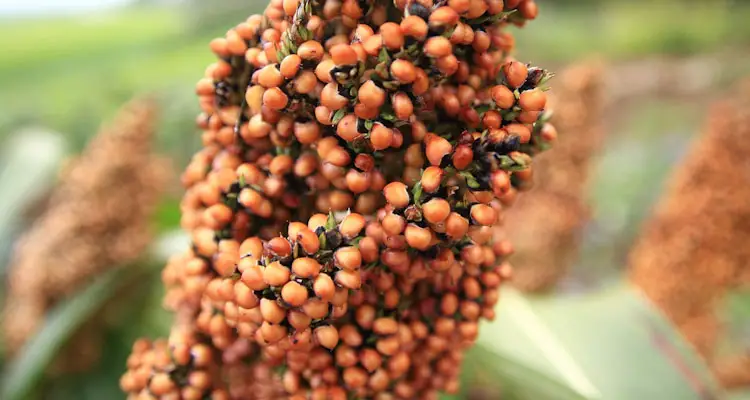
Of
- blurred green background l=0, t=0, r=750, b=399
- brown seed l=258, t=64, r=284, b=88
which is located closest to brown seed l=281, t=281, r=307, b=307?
brown seed l=258, t=64, r=284, b=88

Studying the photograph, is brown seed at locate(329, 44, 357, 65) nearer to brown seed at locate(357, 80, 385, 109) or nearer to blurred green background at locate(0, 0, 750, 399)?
brown seed at locate(357, 80, 385, 109)

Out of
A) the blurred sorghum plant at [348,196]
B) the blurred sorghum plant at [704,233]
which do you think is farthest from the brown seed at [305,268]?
the blurred sorghum plant at [704,233]

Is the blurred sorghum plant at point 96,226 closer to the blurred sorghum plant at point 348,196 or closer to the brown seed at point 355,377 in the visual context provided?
the blurred sorghum plant at point 348,196

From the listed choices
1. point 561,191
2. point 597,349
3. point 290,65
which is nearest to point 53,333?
point 290,65

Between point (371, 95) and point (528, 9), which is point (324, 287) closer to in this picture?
point (371, 95)

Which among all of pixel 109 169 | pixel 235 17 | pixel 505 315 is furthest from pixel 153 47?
pixel 505 315

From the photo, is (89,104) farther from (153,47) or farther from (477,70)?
(477,70)

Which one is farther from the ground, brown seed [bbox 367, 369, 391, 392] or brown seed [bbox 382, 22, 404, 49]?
brown seed [bbox 382, 22, 404, 49]
